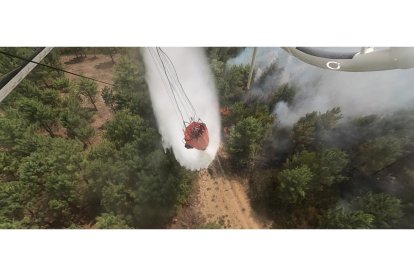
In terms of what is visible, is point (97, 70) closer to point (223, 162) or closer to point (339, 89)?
point (223, 162)

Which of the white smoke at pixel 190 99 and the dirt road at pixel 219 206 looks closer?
the dirt road at pixel 219 206

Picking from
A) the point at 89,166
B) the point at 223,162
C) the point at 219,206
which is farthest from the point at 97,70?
the point at 219,206

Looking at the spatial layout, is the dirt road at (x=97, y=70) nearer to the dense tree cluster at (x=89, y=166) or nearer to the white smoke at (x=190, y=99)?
the dense tree cluster at (x=89, y=166)

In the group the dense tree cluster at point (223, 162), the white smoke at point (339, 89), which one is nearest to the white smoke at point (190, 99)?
the dense tree cluster at point (223, 162)

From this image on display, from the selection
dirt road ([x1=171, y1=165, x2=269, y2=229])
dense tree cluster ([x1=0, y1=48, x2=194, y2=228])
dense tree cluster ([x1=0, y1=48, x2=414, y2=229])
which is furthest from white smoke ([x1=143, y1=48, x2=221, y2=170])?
dirt road ([x1=171, y1=165, x2=269, y2=229])

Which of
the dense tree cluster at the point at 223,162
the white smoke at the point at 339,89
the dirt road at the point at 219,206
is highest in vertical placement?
the white smoke at the point at 339,89
